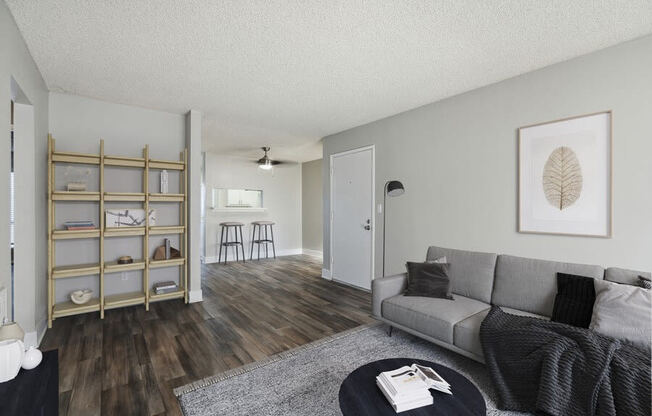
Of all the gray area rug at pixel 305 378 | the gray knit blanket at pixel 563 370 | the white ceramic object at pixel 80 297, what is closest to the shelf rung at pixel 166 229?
the white ceramic object at pixel 80 297

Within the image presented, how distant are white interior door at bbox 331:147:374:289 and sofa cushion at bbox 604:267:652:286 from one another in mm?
2726

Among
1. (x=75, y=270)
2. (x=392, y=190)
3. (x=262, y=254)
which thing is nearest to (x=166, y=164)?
(x=75, y=270)

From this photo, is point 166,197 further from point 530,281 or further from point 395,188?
point 530,281

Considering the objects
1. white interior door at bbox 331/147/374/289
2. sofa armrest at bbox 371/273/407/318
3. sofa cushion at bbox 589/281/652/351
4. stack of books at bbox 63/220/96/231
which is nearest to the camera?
sofa cushion at bbox 589/281/652/351

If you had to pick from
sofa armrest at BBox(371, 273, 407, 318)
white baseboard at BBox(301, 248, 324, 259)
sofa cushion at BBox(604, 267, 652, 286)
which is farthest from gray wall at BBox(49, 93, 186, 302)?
sofa cushion at BBox(604, 267, 652, 286)

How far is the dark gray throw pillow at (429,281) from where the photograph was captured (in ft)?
9.33

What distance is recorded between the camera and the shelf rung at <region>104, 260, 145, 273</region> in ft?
11.7

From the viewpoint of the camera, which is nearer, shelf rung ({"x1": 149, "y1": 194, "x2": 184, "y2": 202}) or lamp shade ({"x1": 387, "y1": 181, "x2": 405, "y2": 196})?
lamp shade ({"x1": 387, "y1": 181, "x2": 405, "y2": 196})

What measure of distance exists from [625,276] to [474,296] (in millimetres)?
1056

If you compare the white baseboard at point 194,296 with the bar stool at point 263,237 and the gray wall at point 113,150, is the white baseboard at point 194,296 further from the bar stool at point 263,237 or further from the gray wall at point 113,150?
the bar stool at point 263,237

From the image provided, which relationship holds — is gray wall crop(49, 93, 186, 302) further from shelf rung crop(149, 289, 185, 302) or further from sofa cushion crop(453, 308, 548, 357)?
sofa cushion crop(453, 308, 548, 357)

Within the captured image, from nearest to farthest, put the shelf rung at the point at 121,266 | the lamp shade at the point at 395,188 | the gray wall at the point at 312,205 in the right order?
the shelf rung at the point at 121,266
the lamp shade at the point at 395,188
the gray wall at the point at 312,205

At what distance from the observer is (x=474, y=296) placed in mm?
2830

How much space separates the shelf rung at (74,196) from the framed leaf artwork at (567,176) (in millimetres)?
4570
